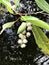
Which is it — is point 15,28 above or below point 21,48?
above

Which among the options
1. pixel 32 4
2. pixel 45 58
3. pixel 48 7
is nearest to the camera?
pixel 48 7

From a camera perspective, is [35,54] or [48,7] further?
[35,54]

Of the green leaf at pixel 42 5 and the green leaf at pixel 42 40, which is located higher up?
the green leaf at pixel 42 5

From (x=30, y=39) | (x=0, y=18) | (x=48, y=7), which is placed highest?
(x=48, y=7)

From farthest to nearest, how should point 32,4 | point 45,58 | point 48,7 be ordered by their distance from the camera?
1. point 32,4
2. point 45,58
3. point 48,7

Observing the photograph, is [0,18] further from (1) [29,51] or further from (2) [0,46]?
(1) [29,51]

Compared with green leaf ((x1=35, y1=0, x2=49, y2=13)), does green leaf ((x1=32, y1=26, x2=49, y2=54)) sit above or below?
below

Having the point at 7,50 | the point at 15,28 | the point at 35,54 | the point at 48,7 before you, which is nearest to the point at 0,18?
the point at 15,28

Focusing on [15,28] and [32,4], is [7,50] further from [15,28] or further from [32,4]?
[32,4]

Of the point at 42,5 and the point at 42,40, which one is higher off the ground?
the point at 42,5
